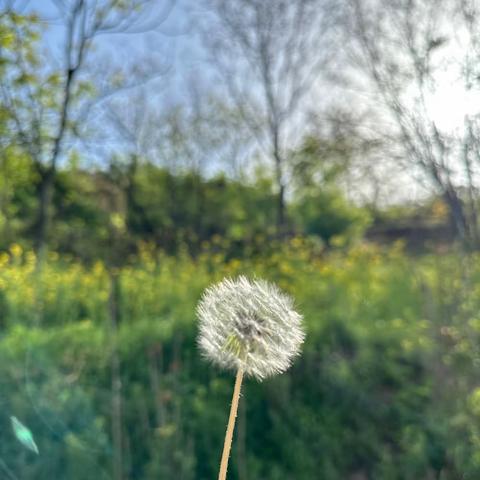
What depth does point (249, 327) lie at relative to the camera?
1093 mm

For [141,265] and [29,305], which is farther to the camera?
[141,265]

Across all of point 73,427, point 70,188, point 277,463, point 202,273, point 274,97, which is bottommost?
point 277,463

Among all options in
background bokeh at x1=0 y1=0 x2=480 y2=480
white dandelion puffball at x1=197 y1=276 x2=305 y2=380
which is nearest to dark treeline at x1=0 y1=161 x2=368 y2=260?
background bokeh at x1=0 y1=0 x2=480 y2=480

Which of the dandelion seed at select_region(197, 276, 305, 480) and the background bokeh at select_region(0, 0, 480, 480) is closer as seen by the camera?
the dandelion seed at select_region(197, 276, 305, 480)

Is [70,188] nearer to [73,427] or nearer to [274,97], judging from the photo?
[274,97]

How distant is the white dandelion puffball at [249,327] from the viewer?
106cm

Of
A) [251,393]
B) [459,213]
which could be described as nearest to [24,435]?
[251,393]

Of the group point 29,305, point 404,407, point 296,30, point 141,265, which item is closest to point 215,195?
point 296,30

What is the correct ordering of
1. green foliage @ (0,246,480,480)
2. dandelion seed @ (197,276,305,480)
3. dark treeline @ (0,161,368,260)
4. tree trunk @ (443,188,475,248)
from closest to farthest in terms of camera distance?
dandelion seed @ (197,276,305,480) → green foliage @ (0,246,480,480) → tree trunk @ (443,188,475,248) → dark treeline @ (0,161,368,260)

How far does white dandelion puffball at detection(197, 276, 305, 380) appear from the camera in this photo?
41.7 inches

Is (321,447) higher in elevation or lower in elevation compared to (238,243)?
lower

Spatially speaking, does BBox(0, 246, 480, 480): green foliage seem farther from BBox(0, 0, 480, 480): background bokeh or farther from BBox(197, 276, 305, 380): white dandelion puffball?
BBox(197, 276, 305, 380): white dandelion puffball

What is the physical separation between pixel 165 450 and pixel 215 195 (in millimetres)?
9919

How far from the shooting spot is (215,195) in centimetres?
1302
